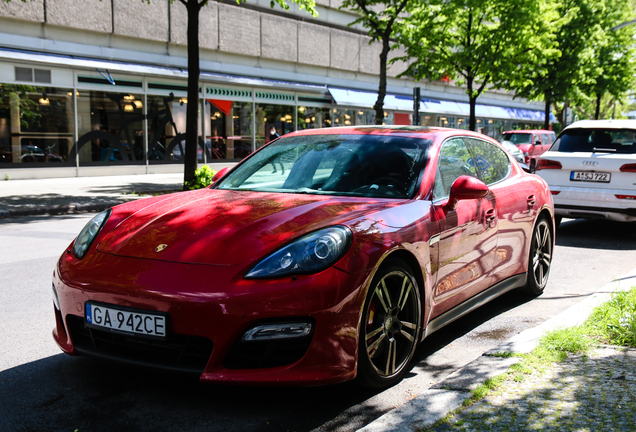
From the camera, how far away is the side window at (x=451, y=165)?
4.05 meters

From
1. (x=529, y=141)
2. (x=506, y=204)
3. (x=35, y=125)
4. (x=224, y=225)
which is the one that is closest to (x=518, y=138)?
(x=529, y=141)

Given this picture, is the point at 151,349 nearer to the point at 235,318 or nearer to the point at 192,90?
the point at 235,318

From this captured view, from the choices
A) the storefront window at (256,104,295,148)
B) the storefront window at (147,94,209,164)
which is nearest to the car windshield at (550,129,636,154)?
the storefront window at (147,94,209,164)

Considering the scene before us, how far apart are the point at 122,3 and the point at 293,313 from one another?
20125 mm

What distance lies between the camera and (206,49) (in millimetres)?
23531

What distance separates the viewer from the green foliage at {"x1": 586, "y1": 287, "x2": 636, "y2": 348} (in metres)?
3.89

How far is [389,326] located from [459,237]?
949mm

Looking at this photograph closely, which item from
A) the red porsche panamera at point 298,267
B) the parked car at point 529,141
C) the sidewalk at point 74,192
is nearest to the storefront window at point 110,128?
the sidewalk at point 74,192

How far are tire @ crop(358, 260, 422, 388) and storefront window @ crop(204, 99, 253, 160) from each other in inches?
842

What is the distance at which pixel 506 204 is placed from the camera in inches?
188

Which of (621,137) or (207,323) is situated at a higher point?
(621,137)

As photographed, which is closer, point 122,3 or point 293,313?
point 293,313

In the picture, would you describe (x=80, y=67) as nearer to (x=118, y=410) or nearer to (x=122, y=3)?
(x=122, y=3)

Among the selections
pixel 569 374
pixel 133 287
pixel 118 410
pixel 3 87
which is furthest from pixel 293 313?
pixel 3 87
